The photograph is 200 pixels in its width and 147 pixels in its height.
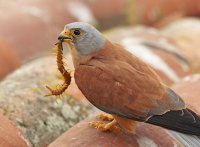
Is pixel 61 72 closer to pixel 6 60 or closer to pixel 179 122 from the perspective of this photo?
pixel 179 122

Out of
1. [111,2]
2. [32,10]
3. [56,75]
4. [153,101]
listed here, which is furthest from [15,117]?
[111,2]

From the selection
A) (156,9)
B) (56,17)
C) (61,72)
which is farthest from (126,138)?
(156,9)

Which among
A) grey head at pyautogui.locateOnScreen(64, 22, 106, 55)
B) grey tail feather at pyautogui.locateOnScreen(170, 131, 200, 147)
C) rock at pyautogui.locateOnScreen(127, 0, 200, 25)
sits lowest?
grey tail feather at pyautogui.locateOnScreen(170, 131, 200, 147)

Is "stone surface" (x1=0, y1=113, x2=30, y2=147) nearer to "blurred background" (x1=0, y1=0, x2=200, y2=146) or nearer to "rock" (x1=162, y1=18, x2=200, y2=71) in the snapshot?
"blurred background" (x1=0, y1=0, x2=200, y2=146)

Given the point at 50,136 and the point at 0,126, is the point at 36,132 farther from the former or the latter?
the point at 0,126

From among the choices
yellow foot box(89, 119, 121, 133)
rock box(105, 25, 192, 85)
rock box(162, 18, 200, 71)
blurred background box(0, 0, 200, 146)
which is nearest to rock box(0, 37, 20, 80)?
blurred background box(0, 0, 200, 146)
